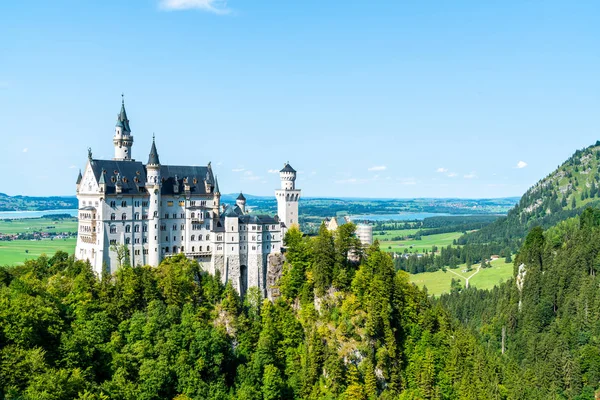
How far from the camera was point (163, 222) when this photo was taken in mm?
103938

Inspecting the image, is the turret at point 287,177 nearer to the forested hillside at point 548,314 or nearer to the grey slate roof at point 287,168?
the grey slate roof at point 287,168

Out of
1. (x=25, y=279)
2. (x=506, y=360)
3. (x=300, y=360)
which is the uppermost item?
(x=25, y=279)

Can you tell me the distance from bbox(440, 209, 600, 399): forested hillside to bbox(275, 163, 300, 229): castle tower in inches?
1764

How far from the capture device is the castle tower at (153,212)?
3999 inches

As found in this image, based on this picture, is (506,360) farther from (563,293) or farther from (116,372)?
(116,372)

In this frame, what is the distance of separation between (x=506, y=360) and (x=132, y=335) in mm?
73624

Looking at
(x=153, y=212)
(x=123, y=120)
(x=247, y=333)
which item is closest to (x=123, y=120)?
(x=123, y=120)

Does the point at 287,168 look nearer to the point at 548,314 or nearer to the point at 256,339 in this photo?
the point at 256,339

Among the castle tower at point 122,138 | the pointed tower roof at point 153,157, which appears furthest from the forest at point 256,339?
the castle tower at point 122,138

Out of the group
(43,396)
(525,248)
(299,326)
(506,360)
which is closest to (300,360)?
(299,326)

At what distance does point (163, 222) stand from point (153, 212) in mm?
2987

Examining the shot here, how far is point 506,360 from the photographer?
125750 millimetres

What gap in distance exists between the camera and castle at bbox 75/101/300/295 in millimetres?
98812

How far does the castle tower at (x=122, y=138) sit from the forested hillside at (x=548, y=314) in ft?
238
